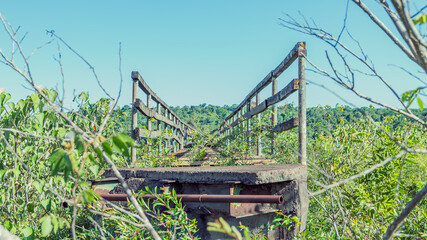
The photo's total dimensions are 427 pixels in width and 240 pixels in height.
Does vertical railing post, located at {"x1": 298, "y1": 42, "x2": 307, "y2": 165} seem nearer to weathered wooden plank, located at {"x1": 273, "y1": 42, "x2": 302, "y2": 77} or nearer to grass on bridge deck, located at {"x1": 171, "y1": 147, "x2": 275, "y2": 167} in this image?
weathered wooden plank, located at {"x1": 273, "y1": 42, "x2": 302, "y2": 77}

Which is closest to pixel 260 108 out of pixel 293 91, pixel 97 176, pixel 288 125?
pixel 288 125

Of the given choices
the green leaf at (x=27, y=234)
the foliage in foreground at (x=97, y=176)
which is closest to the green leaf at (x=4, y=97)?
the foliage in foreground at (x=97, y=176)

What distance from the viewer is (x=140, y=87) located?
5699 millimetres

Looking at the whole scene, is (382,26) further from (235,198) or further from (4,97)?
(4,97)

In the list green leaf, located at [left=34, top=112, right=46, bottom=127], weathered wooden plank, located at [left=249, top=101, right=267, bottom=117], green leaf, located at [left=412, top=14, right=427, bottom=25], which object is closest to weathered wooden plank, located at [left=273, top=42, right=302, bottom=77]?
weathered wooden plank, located at [left=249, top=101, right=267, bottom=117]

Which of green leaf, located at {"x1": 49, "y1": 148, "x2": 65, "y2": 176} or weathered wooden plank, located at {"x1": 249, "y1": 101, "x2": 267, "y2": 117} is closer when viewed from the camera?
green leaf, located at {"x1": 49, "y1": 148, "x2": 65, "y2": 176}

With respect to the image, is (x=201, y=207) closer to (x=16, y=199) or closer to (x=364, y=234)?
(x=364, y=234)

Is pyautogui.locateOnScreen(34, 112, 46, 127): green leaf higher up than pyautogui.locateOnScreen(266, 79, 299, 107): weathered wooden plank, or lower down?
lower down

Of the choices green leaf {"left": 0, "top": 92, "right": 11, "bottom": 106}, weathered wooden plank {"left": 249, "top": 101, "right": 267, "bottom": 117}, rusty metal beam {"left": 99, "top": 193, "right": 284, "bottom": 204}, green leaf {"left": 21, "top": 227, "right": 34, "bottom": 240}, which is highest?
weathered wooden plank {"left": 249, "top": 101, "right": 267, "bottom": 117}

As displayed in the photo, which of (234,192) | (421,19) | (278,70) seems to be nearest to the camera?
(421,19)

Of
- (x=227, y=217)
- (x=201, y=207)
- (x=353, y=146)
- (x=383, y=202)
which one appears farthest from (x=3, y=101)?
(x=353, y=146)

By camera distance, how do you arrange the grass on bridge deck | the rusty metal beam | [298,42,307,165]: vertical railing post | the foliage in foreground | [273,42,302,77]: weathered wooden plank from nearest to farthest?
the foliage in foreground, the rusty metal beam, [298,42,307,165]: vertical railing post, [273,42,302,77]: weathered wooden plank, the grass on bridge deck

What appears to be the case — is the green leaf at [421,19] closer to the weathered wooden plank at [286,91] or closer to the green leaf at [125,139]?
the green leaf at [125,139]

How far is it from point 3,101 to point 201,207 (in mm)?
1809
